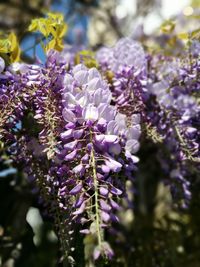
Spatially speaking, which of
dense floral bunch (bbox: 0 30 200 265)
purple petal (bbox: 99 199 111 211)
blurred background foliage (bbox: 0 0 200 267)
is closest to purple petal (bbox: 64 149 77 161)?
dense floral bunch (bbox: 0 30 200 265)

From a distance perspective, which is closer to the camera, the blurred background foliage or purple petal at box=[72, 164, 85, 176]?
purple petal at box=[72, 164, 85, 176]

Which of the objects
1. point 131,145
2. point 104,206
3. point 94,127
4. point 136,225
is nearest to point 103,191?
point 104,206

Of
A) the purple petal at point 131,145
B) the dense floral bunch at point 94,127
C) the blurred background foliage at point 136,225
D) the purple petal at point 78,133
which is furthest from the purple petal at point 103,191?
the blurred background foliage at point 136,225

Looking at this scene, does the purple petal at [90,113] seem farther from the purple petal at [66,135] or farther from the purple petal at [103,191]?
the purple petal at [103,191]

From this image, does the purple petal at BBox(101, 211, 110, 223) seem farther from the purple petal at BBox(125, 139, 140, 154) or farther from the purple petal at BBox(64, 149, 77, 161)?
the purple petal at BBox(125, 139, 140, 154)

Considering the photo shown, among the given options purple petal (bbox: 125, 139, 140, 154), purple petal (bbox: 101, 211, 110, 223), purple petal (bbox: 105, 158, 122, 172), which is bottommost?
purple petal (bbox: 101, 211, 110, 223)

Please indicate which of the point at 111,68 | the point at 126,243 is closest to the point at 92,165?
the point at 111,68

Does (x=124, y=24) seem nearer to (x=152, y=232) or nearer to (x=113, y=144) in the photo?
(x=152, y=232)

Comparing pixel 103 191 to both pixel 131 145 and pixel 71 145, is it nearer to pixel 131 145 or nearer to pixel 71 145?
pixel 71 145
